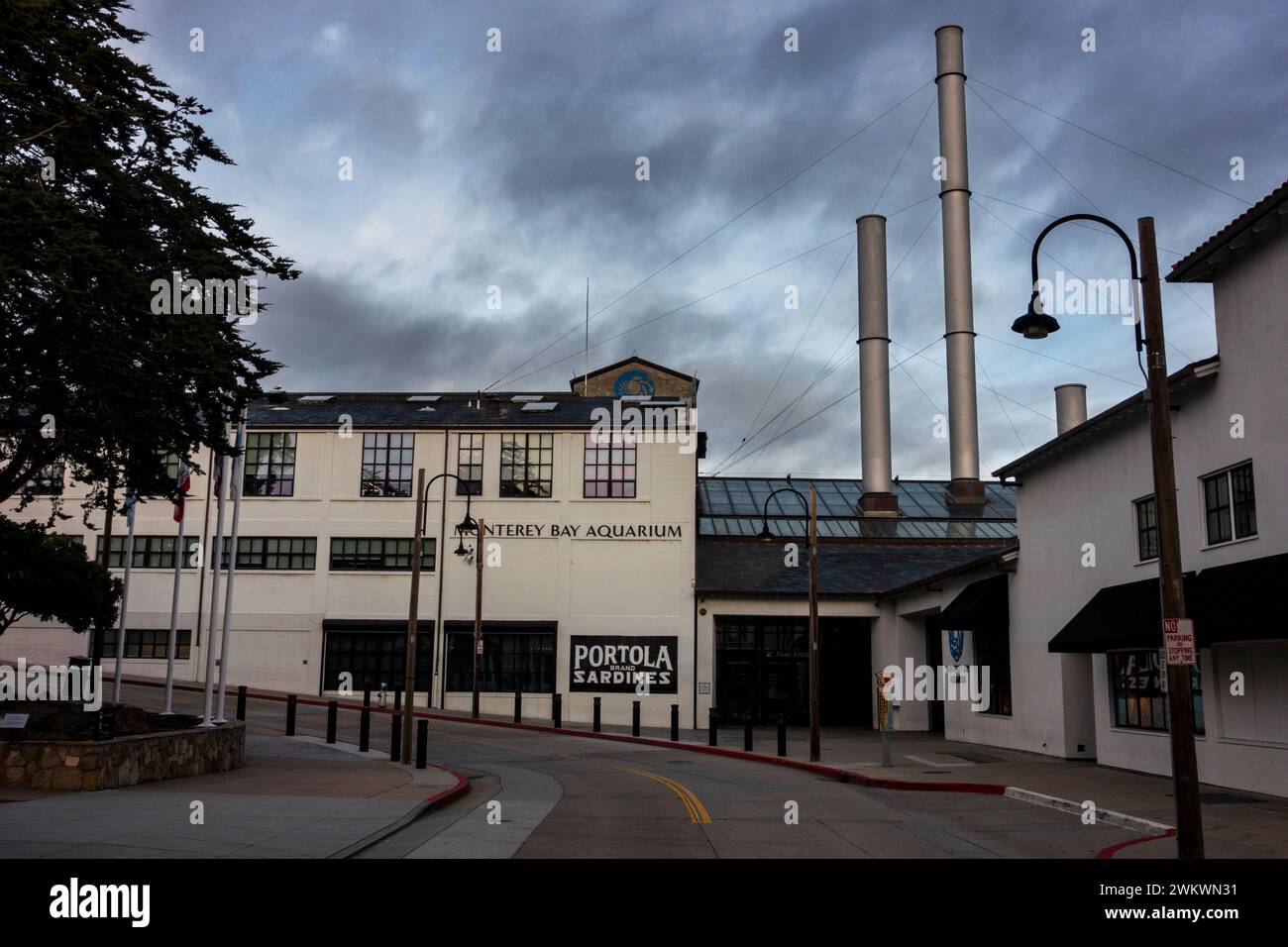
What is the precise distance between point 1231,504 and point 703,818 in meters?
10.6

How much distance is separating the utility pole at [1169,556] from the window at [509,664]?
96.7 feet

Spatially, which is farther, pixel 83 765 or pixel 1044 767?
pixel 1044 767

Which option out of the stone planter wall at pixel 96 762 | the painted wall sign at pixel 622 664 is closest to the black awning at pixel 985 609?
the painted wall sign at pixel 622 664

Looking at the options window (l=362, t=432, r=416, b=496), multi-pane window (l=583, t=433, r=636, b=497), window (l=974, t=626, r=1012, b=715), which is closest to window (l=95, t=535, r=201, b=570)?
window (l=362, t=432, r=416, b=496)

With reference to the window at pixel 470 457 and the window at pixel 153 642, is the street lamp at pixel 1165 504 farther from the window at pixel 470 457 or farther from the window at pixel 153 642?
the window at pixel 153 642

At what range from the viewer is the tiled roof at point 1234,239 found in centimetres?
1606

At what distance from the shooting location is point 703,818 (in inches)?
591

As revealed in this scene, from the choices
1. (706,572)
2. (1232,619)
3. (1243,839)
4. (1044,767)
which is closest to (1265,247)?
(1232,619)

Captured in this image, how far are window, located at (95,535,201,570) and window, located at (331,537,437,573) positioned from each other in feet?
18.5

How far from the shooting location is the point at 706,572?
133 ft

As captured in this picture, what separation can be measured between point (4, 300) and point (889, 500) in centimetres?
4096

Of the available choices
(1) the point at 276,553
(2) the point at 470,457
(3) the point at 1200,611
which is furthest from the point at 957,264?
(3) the point at 1200,611
